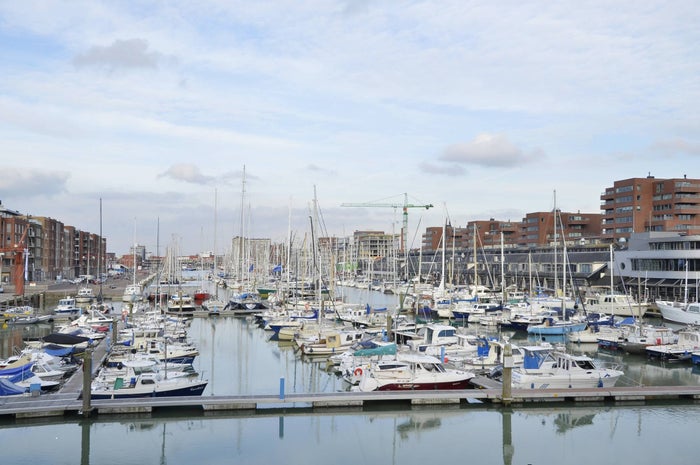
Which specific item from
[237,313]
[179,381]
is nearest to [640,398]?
[179,381]

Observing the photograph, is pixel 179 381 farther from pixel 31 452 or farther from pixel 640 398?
pixel 640 398

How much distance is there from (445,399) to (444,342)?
1385 centimetres

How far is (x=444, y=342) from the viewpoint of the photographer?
144ft

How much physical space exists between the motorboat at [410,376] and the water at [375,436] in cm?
165

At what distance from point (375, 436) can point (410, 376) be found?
538cm

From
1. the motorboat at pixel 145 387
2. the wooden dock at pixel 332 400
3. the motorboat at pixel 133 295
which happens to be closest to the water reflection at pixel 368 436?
the wooden dock at pixel 332 400

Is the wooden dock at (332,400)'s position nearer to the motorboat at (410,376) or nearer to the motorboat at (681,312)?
the motorboat at (410,376)

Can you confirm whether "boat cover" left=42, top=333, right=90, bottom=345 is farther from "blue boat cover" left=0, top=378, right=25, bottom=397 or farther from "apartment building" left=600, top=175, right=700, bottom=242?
"apartment building" left=600, top=175, right=700, bottom=242

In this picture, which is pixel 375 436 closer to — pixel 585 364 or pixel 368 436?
pixel 368 436

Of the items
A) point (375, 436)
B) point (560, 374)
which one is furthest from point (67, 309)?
point (560, 374)

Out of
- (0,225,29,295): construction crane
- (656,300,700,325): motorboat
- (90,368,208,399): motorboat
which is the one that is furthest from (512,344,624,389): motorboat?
(0,225,29,295): construction crane

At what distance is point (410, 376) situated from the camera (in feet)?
106

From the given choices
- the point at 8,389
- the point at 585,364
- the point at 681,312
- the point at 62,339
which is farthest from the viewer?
the point at 681,312

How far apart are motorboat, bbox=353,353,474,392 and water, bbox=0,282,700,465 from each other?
1.65 meters
